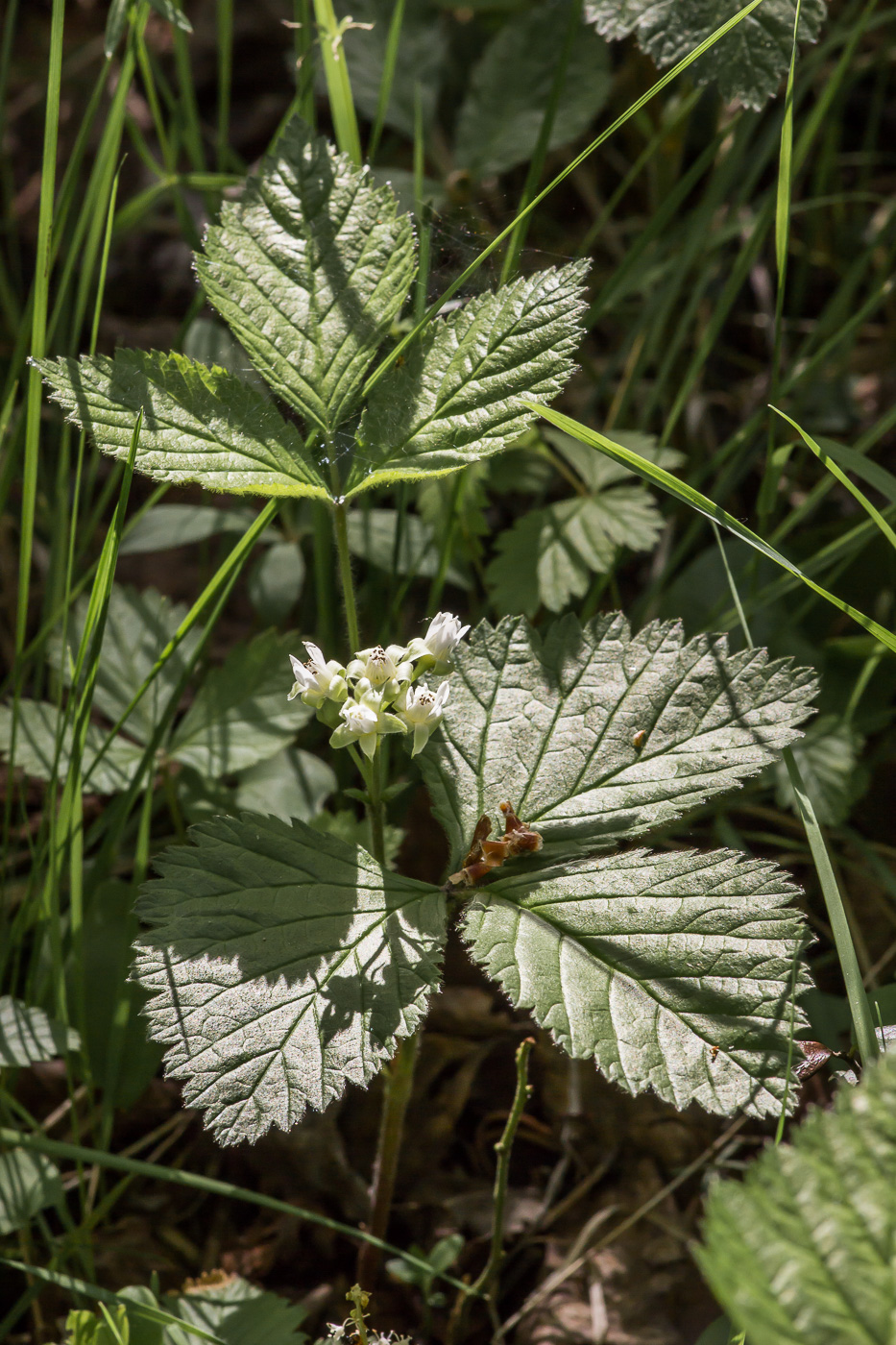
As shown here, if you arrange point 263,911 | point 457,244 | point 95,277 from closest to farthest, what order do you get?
1. point 263,911
2. point 457,244
3. point 95,277

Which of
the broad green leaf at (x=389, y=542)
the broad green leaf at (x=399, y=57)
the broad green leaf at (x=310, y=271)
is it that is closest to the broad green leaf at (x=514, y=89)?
the broad green leaf at (x=399, y=57)

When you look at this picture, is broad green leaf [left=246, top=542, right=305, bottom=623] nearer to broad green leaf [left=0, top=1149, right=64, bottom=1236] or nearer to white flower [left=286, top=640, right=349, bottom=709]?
white flower [left=286, top=640, right=349, bottom=709]

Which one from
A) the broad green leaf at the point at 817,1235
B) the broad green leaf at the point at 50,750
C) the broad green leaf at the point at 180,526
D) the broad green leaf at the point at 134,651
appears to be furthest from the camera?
the broad green leaf at the point at 180,526

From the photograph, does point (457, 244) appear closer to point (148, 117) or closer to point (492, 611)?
point (492, 611)

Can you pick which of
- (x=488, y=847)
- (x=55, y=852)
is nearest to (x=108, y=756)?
(x=55, y=852)

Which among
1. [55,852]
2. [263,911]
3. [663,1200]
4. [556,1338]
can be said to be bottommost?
[556,1338]

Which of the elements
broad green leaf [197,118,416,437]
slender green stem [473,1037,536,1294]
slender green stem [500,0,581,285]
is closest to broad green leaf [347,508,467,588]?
slender green stem [500,0,581,285]

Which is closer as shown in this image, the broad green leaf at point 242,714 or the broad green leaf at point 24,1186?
the broad green leaf at point 24,1186

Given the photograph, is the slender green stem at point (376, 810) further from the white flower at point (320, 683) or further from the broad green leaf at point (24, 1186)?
the broad green leaf at point (24, 1186)
